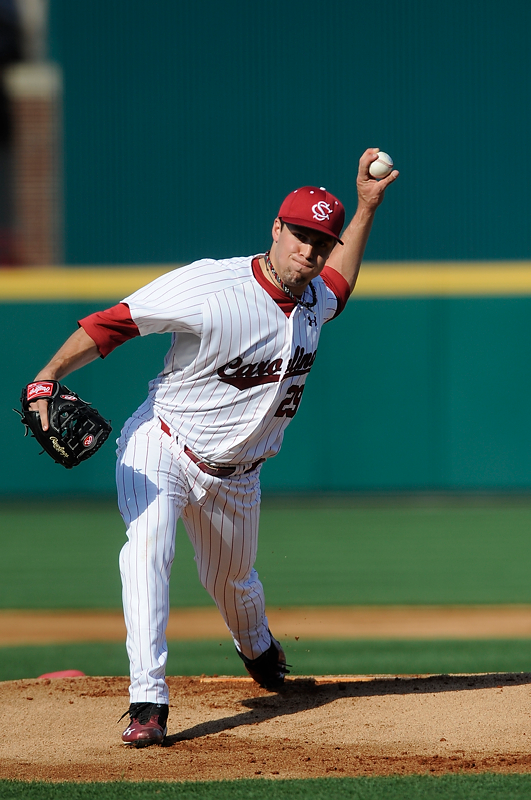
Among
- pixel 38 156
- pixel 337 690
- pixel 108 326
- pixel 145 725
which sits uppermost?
pixel 38 156

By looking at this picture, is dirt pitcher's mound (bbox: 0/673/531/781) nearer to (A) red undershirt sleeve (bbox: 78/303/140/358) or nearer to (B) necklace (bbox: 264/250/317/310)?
(A) red undershirt sleeve (bbox: 78/303/140/358)

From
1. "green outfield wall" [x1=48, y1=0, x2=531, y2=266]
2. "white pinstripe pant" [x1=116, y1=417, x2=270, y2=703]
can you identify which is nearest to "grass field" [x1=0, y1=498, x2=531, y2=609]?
"white pinstripe pant" [x1=116, y1=417, x2=270, y2=703]

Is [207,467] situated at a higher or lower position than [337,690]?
higher

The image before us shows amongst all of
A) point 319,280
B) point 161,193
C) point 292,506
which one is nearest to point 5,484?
point 292,506

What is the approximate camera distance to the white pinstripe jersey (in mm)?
3115

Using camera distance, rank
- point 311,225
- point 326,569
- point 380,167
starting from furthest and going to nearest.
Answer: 1. point 326,569
2. point 380,167
3. point 311,225

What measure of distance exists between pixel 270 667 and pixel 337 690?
0.27m

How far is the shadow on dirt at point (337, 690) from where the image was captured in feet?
11.5

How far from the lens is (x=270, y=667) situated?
12.5ft

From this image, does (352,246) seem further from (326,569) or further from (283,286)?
(326,569)

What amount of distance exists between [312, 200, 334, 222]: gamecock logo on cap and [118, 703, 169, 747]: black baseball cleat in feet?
5.04

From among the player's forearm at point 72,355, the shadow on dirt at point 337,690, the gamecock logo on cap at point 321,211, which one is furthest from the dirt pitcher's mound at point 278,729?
the gamecock logo on cap at point 321,211

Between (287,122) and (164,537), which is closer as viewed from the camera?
(164,537)

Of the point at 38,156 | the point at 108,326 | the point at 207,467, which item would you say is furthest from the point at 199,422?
the point at 38,156
